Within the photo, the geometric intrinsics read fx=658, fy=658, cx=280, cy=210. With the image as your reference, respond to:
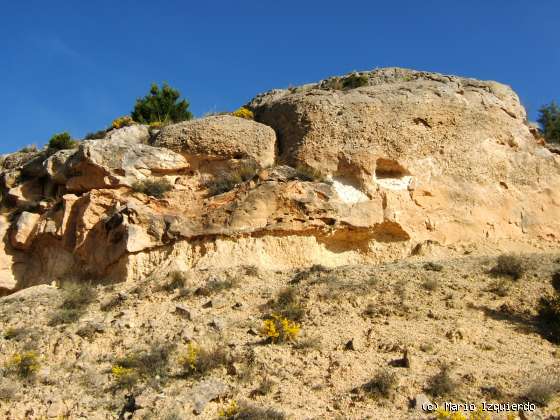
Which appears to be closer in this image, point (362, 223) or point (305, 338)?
point (305, 338)

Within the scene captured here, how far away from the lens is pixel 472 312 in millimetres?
10367

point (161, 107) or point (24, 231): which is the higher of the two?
point (161, 107)

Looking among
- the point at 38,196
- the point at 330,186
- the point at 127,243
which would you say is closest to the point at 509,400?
the point at 330,186

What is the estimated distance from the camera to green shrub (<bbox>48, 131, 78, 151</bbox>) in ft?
55.0

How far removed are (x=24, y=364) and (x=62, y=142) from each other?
8.45 metres

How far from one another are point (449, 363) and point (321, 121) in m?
6.87

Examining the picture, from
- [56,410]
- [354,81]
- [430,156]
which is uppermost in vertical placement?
[354,81]

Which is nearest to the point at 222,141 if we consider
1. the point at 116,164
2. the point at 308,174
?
the point at 308,174

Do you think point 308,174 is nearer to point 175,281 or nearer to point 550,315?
point 175,281

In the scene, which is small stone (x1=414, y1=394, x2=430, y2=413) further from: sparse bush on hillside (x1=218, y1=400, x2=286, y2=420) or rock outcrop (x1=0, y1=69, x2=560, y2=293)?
rock outcrop (x1=0, y1=69, x2=560, y2=293)

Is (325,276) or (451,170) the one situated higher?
(451,170)

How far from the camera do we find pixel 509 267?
37.9ft

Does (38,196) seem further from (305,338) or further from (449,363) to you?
(449,363)

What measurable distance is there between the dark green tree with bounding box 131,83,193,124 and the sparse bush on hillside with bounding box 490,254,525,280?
11.8m
